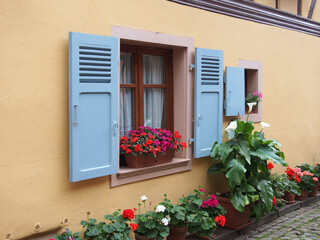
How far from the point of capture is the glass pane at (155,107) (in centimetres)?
504

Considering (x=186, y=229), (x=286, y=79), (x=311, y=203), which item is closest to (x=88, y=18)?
(x=186, y=229)

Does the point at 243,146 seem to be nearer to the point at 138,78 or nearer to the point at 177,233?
the point at 177,233

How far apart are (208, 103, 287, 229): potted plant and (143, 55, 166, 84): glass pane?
112 cm

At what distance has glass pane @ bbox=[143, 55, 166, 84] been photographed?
499 centimetres

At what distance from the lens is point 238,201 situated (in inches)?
193

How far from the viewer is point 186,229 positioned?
442cm

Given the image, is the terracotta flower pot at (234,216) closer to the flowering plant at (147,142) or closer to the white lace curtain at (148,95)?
the flowering plant at (147,142)

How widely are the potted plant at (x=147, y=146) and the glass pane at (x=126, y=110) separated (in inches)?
4.5

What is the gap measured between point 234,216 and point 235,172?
24.6 inches

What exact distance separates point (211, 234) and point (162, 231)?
2.46 feet

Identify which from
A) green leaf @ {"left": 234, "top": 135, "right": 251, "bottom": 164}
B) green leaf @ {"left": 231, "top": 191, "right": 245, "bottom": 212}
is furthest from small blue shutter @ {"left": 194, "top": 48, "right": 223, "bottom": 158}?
green leaf @ {"left": 231, "top": 191, "right": 245, "bottom": 212}

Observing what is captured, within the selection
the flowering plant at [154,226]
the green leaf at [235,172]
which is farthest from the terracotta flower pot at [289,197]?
the flowering plant at [154,226]

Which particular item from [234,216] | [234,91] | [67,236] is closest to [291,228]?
[234,216]

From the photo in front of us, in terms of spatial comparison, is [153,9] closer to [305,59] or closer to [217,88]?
[217,88]
